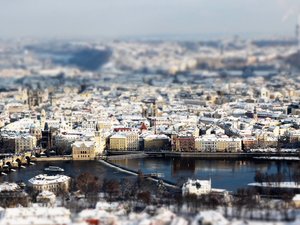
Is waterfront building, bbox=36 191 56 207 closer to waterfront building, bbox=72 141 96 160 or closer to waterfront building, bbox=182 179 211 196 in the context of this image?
waterfront building, bbox=182 179 211 196

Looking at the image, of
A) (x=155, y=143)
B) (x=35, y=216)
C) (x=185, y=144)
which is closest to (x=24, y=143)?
(x=155, y=143)

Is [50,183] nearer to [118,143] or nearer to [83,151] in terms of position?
[83,151]

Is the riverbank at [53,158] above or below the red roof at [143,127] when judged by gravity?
below

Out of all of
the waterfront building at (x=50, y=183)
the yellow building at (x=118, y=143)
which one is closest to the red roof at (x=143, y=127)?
the yellow building at (x=118, y=143)

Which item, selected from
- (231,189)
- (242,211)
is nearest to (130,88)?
(231,189)

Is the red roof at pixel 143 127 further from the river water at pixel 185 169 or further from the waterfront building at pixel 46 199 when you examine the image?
the waterfront building at pixel 46 199

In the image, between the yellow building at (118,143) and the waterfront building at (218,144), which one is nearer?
the waterfront building at (218,144)

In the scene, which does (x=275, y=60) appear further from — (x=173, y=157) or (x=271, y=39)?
(x=173, y=157)
